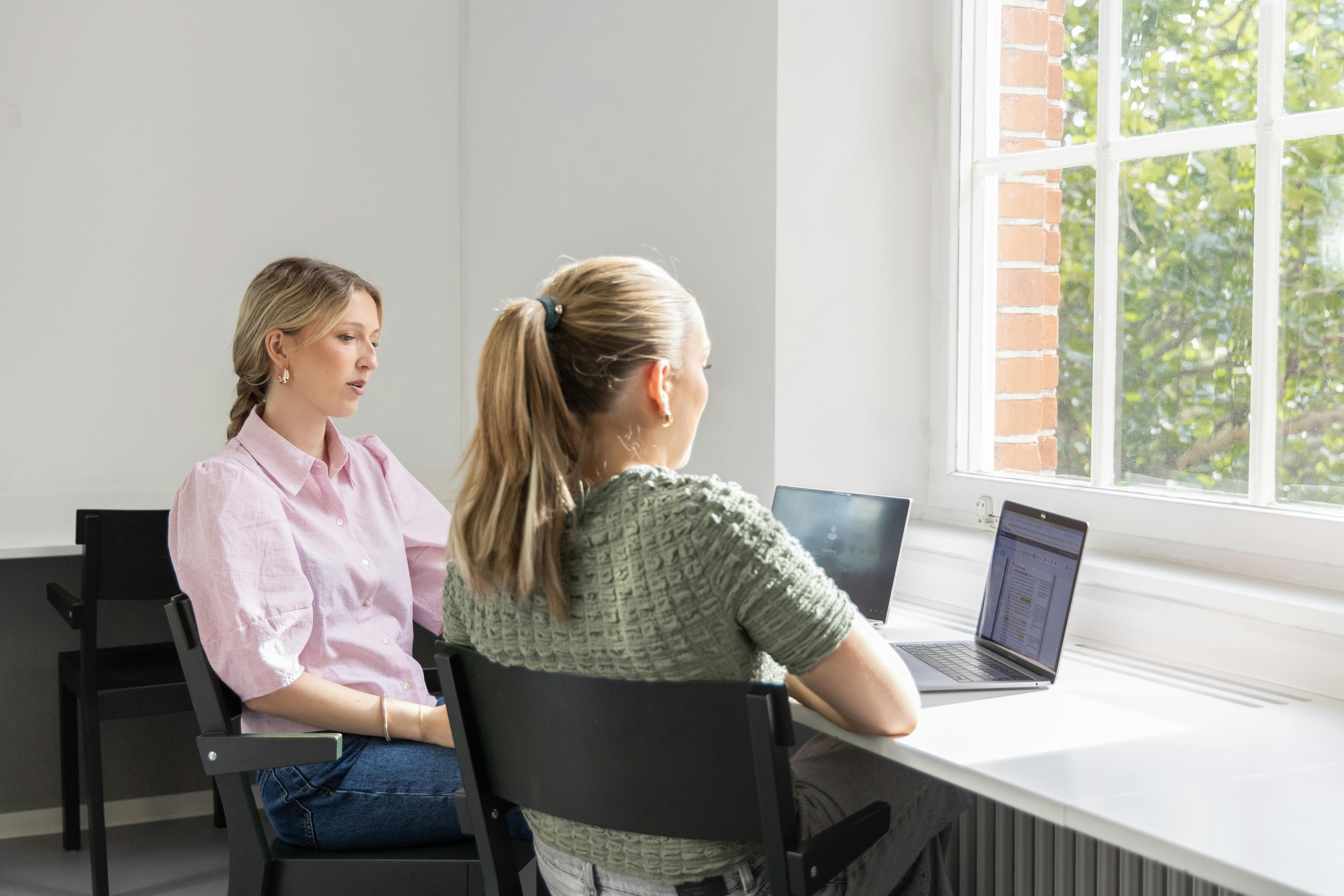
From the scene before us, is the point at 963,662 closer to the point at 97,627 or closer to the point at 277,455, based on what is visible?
the point at 277,455

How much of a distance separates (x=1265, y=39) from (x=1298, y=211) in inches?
10.4

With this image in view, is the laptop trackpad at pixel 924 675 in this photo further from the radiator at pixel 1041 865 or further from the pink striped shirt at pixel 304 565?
the pink striped shirt at pixel 304 565

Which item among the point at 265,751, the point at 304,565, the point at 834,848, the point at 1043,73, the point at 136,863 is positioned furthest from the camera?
the point at 136,863

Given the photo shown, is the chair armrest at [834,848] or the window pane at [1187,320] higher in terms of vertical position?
the window pane at [1187,320]

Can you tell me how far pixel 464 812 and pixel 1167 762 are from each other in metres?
0.77

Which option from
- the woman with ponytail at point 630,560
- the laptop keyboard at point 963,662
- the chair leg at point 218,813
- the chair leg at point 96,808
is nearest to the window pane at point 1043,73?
the laptop keyboard at point 963,662

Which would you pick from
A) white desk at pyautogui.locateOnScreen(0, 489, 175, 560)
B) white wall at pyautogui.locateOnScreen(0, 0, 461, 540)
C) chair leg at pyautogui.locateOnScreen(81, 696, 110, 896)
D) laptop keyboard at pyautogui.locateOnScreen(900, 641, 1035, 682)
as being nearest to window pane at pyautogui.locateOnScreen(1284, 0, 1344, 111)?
laptop keyboard at pyautogui.locateOnScreen(900, 641, 1035, 682)

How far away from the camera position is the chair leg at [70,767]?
265 centimetres

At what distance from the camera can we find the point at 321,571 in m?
1.66

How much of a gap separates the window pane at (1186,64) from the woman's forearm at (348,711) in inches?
57.6

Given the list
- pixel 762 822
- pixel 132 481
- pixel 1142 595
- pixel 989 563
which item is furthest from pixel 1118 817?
pixel 132 481

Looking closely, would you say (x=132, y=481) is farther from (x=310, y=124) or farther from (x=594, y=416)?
(x=594, y=416)

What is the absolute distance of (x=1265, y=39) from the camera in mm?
1629

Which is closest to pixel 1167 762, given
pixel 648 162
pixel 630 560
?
pixel 630 560
